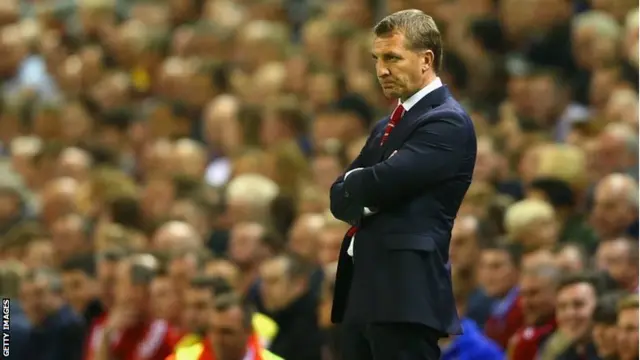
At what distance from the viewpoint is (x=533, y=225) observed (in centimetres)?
→ 886

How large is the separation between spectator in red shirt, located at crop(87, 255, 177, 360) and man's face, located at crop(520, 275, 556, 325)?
188cm

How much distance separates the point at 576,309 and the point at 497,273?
100 cm

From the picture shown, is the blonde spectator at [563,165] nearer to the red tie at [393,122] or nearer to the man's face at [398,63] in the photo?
the red tie at [393,122]

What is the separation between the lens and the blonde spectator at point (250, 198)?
33.4 feet

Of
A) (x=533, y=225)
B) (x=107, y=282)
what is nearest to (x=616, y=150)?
(x=533, y=225)

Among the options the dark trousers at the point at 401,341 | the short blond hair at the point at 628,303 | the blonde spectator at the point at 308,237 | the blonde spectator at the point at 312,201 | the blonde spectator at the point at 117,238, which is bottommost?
the blonde spectator at the point at 117,238

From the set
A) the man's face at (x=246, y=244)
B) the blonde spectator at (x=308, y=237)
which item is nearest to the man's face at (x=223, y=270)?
the man's face at (x=246, y=244)

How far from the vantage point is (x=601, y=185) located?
8.84 metres

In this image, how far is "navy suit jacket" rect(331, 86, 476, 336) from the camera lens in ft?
15.9

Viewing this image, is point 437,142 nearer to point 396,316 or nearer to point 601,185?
point 396,316

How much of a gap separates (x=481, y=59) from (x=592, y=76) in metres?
0.84

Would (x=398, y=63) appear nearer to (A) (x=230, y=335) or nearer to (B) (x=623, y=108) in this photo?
(A) (x=230, y=335)

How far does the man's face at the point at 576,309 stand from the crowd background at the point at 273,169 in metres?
0.01

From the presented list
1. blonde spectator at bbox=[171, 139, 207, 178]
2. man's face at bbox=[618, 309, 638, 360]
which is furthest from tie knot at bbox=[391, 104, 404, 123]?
blonde spectator at bbox=[171, 139, 207, 178]
